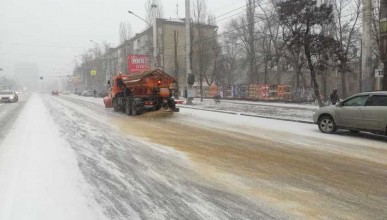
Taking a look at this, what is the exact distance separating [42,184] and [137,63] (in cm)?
4465

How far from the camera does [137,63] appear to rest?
166 ft

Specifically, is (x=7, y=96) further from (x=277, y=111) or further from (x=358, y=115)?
(x=358, y=115)

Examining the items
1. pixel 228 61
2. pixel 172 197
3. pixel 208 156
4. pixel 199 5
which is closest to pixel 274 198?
pixel 172 197

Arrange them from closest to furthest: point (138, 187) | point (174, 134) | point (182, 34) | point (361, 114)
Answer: point (138, 187) < point (361, 114) < point (174, 134) < point (182, 34)

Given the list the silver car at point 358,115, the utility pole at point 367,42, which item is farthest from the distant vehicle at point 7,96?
the utility pole at point 367,42

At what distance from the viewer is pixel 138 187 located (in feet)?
21.3

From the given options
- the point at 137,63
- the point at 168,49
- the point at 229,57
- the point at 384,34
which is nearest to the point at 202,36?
the point at 137,63

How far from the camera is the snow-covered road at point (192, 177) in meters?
5.34

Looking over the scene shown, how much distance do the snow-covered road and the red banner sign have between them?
37654 mm

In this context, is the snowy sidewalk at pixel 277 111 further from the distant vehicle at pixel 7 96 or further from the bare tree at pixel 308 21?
the distant vehicle at pixel 7 96

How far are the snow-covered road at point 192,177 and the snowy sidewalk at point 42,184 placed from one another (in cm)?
1

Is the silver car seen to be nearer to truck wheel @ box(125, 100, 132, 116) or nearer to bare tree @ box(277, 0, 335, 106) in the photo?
bare tree @ box(277, 0, 335, 106)

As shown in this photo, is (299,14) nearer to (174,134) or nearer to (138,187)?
(174,134)

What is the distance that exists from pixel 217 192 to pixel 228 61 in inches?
2390
